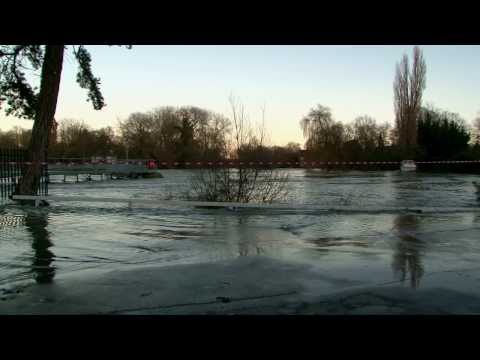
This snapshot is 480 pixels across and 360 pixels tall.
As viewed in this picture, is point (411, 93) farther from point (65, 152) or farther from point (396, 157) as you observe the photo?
point (65, 152)

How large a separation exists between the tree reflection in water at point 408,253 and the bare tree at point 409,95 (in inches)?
2036

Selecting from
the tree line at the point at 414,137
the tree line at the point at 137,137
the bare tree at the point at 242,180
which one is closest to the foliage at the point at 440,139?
the tree line at the point at 414,137

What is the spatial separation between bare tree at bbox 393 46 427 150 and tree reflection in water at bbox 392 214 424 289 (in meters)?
51.7

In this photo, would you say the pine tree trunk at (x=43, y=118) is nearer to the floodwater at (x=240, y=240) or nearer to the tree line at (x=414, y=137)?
the floodwater at (x=240, y=240)

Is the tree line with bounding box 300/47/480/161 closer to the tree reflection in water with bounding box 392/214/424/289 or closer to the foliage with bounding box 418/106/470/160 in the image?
the foliage with bounding box 418/106/470/160

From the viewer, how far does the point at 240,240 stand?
820 centimetres

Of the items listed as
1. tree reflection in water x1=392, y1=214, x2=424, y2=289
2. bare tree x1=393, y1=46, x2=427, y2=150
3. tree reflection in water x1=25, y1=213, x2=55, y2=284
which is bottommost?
tree reflection in water x1=392, y1=214, x2=424, y2=289

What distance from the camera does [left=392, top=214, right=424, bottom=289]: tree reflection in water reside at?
18.8 feet

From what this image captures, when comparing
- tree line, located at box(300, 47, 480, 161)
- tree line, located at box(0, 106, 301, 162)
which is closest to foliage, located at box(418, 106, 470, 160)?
tree line, located at box(300, 47, 480, 161)

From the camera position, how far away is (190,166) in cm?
1452
